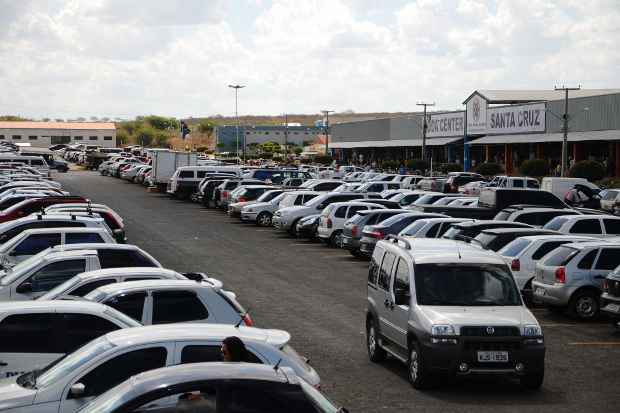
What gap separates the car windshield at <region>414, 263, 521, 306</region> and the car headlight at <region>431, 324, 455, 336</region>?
701mm

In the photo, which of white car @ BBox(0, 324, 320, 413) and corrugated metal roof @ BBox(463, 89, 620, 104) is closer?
white car @ BBox(0, 324, 320, 413)

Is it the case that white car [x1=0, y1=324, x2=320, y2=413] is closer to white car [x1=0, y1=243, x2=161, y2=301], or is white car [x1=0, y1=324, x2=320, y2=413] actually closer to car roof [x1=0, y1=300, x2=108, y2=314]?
car roof [x1=0, y1=300, x2=108, y2=314]

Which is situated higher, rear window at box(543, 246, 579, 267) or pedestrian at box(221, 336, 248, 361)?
pedestrian at box(221, 336, 248, 361)

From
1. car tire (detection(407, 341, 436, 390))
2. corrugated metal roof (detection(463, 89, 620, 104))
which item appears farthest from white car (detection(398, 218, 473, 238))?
corrugated metal roof (detection(463, 89, 620, 104))

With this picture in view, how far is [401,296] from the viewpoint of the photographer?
48.2 feet

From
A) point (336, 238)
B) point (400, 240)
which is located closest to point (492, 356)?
point (400, 240)

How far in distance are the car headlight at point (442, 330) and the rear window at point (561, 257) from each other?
765 cm

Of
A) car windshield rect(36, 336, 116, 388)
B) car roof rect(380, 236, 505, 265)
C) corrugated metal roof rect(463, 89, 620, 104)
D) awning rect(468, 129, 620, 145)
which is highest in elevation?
corrugated metal roof rect(463, 89, 620, 104)

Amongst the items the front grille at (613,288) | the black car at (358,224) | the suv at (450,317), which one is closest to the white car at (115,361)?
the suv at (450,317)

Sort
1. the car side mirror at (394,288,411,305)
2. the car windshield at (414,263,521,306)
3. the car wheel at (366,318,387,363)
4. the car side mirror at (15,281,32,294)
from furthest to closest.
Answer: the car side mirror at (15,281,32,294) → the car wheel at (366,318,387,363) → the car side mirror at (394,288,411,305) → the car windshield at (414,263,521,306)

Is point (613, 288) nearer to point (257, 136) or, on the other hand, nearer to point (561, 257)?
point (561, 257)

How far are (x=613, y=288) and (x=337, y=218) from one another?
668 inches

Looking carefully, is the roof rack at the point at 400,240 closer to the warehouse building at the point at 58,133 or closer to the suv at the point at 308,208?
the suv at the point at 308,208

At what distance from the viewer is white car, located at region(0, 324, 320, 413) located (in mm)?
9000
